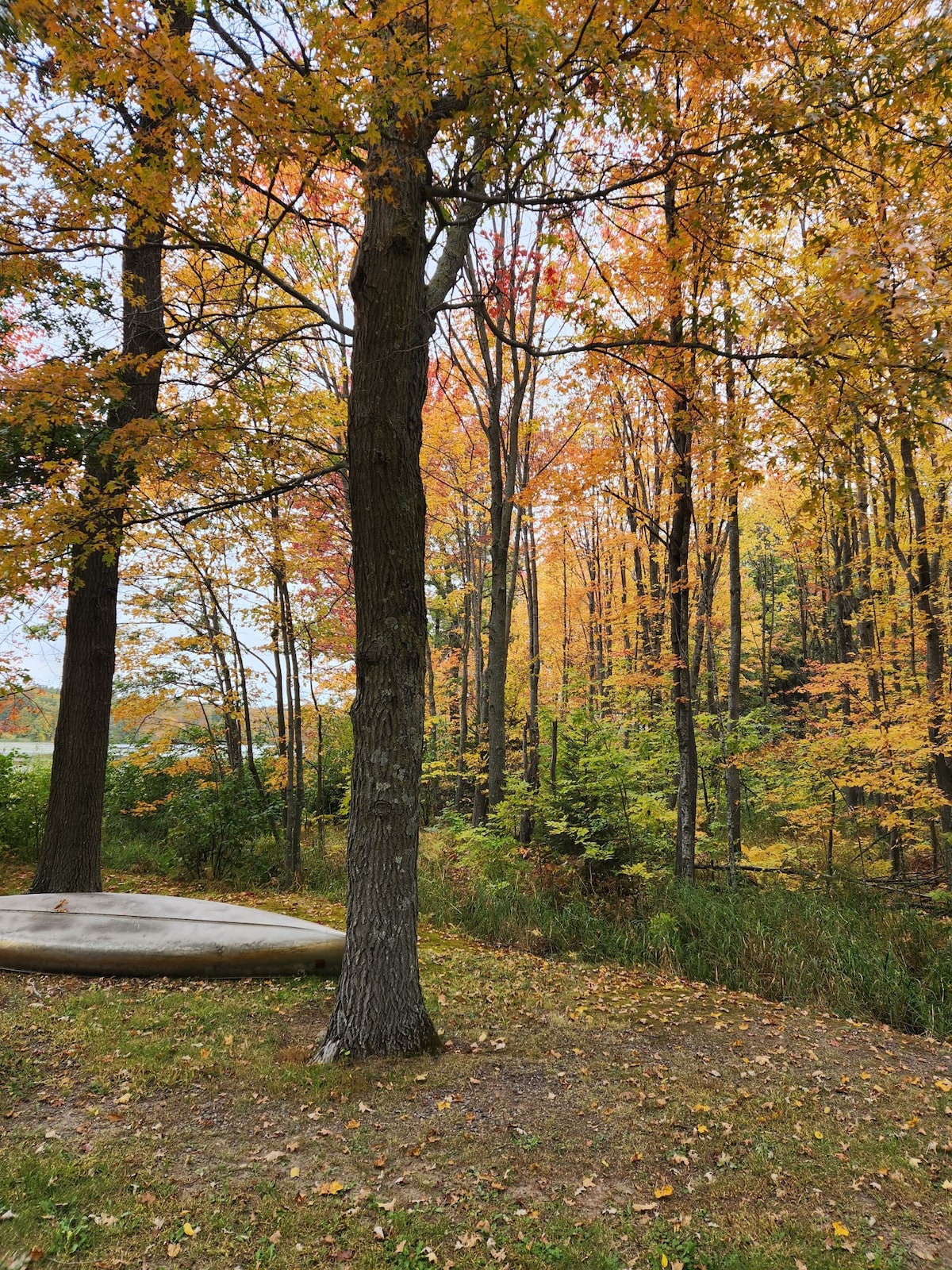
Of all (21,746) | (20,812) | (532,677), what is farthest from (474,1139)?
(21,746)

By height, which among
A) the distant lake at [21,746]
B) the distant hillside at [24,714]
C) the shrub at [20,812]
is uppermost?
the distant hillside at [24,714]

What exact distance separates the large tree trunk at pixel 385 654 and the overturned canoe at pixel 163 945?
1591mm

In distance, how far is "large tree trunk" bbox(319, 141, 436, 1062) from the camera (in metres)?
3.51

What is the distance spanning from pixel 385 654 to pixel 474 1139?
2.38 m

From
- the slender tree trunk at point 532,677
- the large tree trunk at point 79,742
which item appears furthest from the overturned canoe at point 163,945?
the slender tree trunk at point 532,677

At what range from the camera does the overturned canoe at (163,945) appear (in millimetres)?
4934

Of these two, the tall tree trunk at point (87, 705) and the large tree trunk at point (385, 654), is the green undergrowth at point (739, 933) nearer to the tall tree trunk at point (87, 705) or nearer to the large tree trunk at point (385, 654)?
the tall tree trunk at point (87, 705)

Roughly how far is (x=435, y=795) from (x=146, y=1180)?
44.1 feet

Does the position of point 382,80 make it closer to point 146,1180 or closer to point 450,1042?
point 146,1180

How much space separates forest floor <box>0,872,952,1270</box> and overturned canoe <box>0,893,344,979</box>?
0.46 m

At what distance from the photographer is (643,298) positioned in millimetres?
7254

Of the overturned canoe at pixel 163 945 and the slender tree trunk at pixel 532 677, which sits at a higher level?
the slender tree trunk at pixel 532 677

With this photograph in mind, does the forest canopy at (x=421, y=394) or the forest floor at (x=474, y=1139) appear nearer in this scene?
the forest floor at (x=474, y=1139)

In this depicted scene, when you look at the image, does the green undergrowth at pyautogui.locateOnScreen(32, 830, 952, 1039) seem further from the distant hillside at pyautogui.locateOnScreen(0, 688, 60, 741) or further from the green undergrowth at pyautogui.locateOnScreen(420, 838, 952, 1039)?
the distant hillside at pyautogui.locateOnScreen(0, 688, 60, 741)
